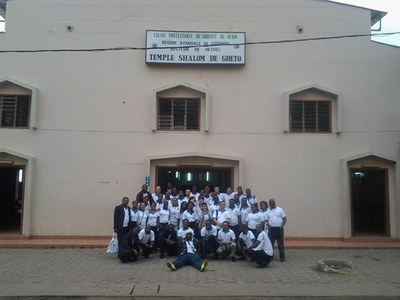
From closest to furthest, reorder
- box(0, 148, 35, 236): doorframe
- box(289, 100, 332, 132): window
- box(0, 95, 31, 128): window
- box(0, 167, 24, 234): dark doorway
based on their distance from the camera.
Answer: box(0, 148, 35, 236): doorframe → box(0, 95, 31, 128): window → box(289, 100, 332, 132): window → box(0, 167, 24, 234): dark doorway

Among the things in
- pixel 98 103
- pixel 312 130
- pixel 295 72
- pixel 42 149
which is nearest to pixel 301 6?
pixel 295 72

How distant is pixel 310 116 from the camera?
1661 cm

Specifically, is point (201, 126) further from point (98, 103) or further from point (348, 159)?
point (348, 159)

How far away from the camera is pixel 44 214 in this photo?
15766 millimetres

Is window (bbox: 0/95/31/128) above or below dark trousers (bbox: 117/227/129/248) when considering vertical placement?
above

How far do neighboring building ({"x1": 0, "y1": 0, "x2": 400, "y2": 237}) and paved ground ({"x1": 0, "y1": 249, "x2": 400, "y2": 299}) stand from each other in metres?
2.76

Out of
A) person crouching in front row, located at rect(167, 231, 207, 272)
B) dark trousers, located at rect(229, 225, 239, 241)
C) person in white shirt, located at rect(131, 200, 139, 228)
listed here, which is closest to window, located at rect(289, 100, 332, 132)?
dark trousers, located at rect(229, 225, 239, 241)

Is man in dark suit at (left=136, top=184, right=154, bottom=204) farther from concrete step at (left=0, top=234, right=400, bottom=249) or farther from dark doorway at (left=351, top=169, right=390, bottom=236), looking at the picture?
dark doorway at (left=351, top=169, right=390, bottom=236)

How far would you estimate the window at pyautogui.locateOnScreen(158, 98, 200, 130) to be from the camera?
53.8 feet

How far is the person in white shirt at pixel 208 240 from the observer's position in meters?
13.0

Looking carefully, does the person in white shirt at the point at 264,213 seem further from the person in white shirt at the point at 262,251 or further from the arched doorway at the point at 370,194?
the arched doorway at the point at 370,194

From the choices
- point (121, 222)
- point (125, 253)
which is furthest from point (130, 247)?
point (121, 222)

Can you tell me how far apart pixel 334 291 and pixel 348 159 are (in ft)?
24.5

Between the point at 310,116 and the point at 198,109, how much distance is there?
13.4 feet
